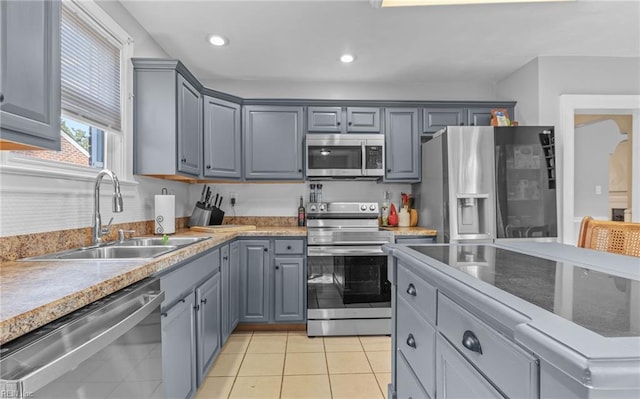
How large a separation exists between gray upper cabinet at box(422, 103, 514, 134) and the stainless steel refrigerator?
59cm

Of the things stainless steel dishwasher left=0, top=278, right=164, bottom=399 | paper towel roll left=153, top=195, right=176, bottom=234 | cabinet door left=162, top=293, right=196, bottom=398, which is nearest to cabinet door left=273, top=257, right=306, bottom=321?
paper towel roll left=153, top=195, right=176, bottom=234

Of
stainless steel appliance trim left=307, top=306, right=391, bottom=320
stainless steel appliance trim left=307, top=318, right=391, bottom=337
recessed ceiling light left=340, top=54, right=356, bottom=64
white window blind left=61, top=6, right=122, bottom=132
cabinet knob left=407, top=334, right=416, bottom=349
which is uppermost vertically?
recessed ceiling light left=340, top=54, right=356, bottom=64

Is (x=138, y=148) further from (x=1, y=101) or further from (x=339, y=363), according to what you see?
(x=339, y=363)

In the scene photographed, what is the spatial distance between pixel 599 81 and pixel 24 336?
14.1 feet

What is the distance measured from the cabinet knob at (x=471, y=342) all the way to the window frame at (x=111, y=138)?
70.8 inches

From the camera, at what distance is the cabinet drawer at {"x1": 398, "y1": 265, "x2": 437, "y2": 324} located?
1195 mm

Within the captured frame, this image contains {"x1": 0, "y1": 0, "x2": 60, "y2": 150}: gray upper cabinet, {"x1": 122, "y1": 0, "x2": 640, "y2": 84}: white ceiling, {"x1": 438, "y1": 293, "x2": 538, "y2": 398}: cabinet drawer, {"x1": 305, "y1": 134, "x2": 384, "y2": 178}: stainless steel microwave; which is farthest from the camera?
{"x1": 305, "y1": 134, "x2": 384, "y2": 178}: stainless steel microwave

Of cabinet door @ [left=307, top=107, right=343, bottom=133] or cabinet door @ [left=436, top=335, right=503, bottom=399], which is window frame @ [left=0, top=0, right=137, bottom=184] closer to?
cabinet door @ [left=307, top=107, right=343, bottom=133]

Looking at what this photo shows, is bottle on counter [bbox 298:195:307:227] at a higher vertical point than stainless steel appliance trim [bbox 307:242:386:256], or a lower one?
higher

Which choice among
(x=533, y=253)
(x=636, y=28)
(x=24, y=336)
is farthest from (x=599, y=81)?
→ (x=24, y=336)

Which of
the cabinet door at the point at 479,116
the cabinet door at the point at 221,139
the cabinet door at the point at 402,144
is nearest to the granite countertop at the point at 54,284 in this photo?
the cabinet door at the point at 221,139

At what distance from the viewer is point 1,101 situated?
3.17 feet

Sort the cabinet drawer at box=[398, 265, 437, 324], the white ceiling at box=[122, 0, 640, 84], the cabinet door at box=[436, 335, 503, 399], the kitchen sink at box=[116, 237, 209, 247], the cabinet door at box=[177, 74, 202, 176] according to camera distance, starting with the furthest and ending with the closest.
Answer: the cabinet door at box=[177, 74, 202, 176]
the white ceiling at box=[122, 0, 640, 84]
the kitchen sink at box=[116, 237, 209, 247]
the cabinet drawer at box=[398, 265, 437, 324]
the cabinet door at box=[436, 335, 503, 399]

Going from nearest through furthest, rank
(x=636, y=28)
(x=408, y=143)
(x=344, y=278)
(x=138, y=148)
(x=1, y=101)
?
(x=1, y=101)
(x=138, y=148)
(x=636, y=28)
(x=344, y=278)
(x=408, y=143)
